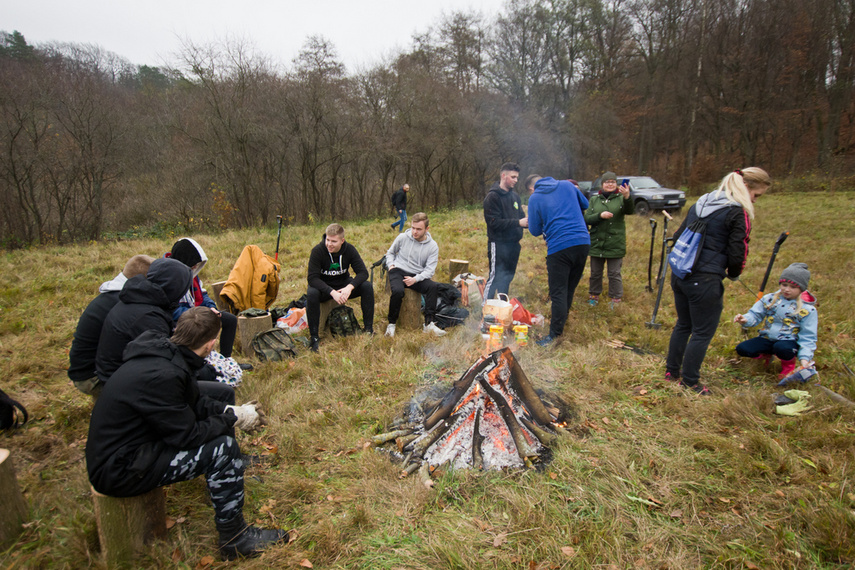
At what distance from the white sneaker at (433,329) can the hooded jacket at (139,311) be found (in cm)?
284

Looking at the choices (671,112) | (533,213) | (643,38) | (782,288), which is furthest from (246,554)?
(643,38)

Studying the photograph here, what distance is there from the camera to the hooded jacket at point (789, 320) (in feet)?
11.8

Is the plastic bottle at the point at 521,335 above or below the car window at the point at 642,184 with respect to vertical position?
below

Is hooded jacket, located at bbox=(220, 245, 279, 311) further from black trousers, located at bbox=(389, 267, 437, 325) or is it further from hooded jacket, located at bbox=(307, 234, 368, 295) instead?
black trousers, located at bbox=(389, 267, 437, 325)

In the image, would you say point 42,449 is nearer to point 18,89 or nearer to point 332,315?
point 332,315

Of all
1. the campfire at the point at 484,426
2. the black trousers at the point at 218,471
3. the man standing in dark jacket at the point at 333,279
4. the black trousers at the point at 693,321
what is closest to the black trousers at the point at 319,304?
the man standing in dark jacket at the point at 333,279

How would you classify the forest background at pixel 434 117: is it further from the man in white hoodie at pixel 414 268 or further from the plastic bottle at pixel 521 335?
the plastic bottle at pixel 521 335

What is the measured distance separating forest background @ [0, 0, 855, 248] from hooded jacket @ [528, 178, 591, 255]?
580 inches

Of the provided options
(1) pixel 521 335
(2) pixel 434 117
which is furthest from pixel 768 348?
(2) pixel 434 117

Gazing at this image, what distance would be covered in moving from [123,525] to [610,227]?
18.2 ft

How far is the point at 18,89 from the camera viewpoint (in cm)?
1307

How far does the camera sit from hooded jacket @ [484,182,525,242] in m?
5.27

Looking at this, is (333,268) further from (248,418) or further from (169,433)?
(169,433)

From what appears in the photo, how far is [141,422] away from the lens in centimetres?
207
